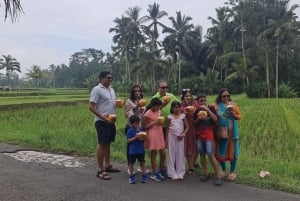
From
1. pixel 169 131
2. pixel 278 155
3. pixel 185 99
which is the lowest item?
pixel 278 155

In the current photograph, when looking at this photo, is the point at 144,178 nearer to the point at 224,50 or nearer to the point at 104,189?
the point at 104,189

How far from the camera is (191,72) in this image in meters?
57.2

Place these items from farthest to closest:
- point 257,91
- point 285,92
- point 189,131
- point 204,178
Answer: point 285,92, point 257,91, point 189,131, point 204,178

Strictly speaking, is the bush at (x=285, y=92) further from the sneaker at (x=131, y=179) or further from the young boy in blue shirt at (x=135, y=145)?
the sneaker at (x=131, y=179)

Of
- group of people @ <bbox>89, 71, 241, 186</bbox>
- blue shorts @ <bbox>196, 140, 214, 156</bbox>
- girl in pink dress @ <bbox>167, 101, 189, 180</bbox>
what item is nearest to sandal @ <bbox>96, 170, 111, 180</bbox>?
group of people @ <bbox>89, 71, 241, 186</bbox>

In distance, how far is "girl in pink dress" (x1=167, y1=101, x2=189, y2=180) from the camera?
19.2 feet

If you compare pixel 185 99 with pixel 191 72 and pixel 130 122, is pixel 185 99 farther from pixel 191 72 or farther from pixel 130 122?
pixel 191 72

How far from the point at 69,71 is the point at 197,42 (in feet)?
151

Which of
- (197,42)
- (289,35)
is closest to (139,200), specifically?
(289,35)

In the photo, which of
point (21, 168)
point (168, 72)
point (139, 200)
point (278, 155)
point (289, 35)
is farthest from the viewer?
point (168, 72)

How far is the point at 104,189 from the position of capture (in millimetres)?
5199

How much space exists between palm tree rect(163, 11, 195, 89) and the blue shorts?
4549 cm

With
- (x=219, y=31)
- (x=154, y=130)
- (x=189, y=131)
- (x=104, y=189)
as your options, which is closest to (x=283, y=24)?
(x=219, y=31)

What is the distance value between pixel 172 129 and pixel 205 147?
58 centimetres
